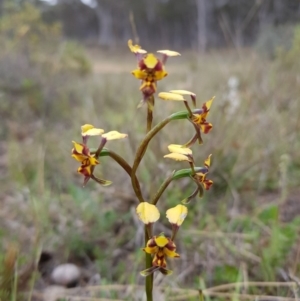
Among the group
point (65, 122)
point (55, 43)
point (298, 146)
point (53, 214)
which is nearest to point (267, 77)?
point (298, 146)

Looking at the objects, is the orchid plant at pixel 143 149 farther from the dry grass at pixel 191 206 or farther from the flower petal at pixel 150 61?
the dry grass at pixel 191 206

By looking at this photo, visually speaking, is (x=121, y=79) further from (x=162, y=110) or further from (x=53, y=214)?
(x=53, y=214)

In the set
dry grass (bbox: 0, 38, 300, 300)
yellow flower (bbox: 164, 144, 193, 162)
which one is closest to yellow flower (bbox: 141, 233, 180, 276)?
yellow flower (bbox: 164, 144, 193, 162)

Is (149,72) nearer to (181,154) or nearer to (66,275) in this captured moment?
(181,154)

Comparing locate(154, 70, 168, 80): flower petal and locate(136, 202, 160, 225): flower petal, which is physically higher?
locate(154, 70, 168, 80): flower petal

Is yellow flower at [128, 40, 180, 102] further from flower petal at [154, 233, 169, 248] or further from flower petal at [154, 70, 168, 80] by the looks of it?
flower petal at [154, 233, 169, 248]
